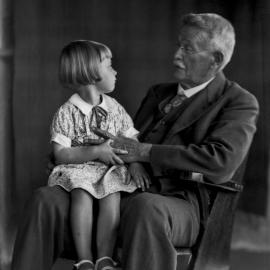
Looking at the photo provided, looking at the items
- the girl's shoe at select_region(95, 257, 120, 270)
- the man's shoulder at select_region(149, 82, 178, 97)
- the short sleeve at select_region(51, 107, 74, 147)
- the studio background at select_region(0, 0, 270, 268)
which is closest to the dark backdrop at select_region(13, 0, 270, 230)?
the studio background at select_region(0, 0, 270, 268)

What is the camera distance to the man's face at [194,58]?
10.4 ft

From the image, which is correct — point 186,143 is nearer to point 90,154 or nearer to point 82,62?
point 90,154

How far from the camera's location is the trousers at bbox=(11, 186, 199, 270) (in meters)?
2.74

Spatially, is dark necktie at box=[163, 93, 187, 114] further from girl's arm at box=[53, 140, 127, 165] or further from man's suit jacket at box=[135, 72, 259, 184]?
girl's arm at box=[53, 140, 127, 165]

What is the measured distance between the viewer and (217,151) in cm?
291

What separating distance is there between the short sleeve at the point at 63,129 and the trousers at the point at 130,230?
0.20m

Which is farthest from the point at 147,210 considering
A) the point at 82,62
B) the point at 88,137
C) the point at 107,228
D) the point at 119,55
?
the point at 119,55

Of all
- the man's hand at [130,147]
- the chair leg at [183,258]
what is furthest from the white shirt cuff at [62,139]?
the chair leg at [183,258]

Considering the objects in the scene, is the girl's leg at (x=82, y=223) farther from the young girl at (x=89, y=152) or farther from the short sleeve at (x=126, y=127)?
the short sleeve at (x=126, y=127)

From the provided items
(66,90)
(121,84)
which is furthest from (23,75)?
(121,84)

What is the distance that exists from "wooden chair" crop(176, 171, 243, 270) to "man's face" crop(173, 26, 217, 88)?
1.63 ft

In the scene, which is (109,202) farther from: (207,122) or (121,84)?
(121,84)

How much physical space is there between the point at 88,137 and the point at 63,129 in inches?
4.3

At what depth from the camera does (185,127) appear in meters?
3.05
